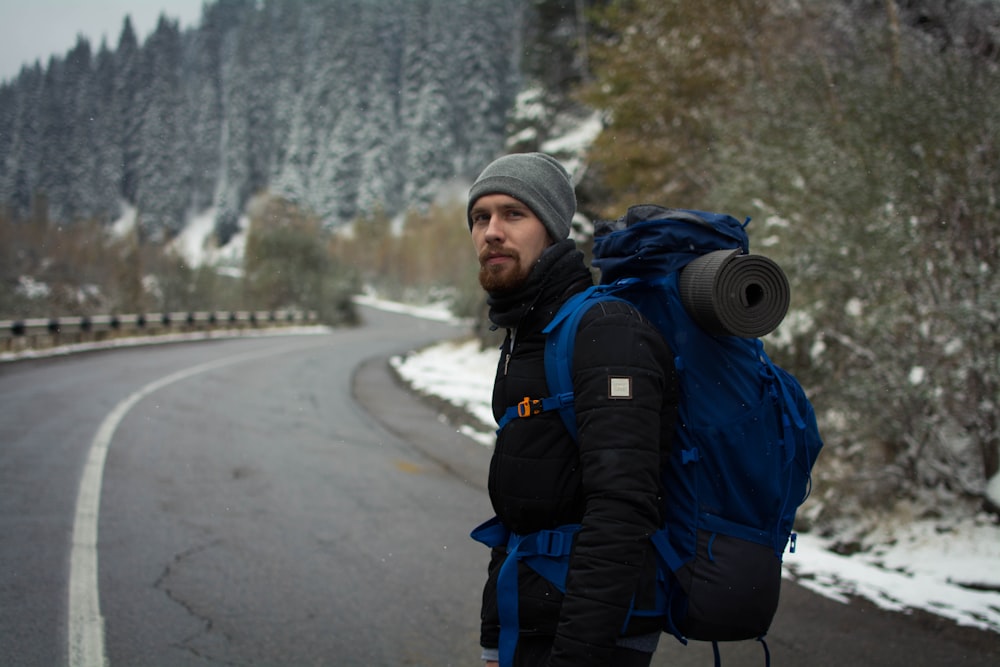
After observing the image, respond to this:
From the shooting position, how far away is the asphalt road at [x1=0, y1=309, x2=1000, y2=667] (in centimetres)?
389

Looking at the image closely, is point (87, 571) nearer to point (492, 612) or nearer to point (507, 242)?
point (492, 612)

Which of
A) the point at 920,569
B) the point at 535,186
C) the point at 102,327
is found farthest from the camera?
the point at 102,327

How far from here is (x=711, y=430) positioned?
169 cm

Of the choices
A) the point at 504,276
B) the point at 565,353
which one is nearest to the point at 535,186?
the point at 504,276

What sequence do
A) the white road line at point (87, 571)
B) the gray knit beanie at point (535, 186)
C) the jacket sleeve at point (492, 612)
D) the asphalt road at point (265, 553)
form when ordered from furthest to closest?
the asphalt road at point (265, 553) < the white road line at point (87, 571) < the gray knit beanie at point (535, 186) < the jacket sleeve at point (492, 612)

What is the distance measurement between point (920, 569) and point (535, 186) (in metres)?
4.85

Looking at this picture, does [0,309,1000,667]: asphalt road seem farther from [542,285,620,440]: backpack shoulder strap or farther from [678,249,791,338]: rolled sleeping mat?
[678,249,791,338]: rolled sleeping mat

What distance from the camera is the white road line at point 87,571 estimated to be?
3.68m

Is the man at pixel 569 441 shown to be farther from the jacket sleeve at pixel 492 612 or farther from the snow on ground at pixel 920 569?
the snow on ground at pixel 920 569

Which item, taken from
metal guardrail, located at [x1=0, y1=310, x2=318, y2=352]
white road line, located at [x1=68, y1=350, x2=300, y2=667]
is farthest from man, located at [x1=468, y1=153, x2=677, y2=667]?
metal guardrail, located at [x1=0, y1=310, x2=318, y2=352]

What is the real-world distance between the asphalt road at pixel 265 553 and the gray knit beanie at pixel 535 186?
105 inches

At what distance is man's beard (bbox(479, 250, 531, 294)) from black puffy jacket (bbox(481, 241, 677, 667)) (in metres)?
0.08

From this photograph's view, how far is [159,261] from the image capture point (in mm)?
39188

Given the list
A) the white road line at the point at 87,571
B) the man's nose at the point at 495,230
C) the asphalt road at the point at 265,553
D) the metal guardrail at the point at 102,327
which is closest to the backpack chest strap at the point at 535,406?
the man's nose at the point at 495,230
